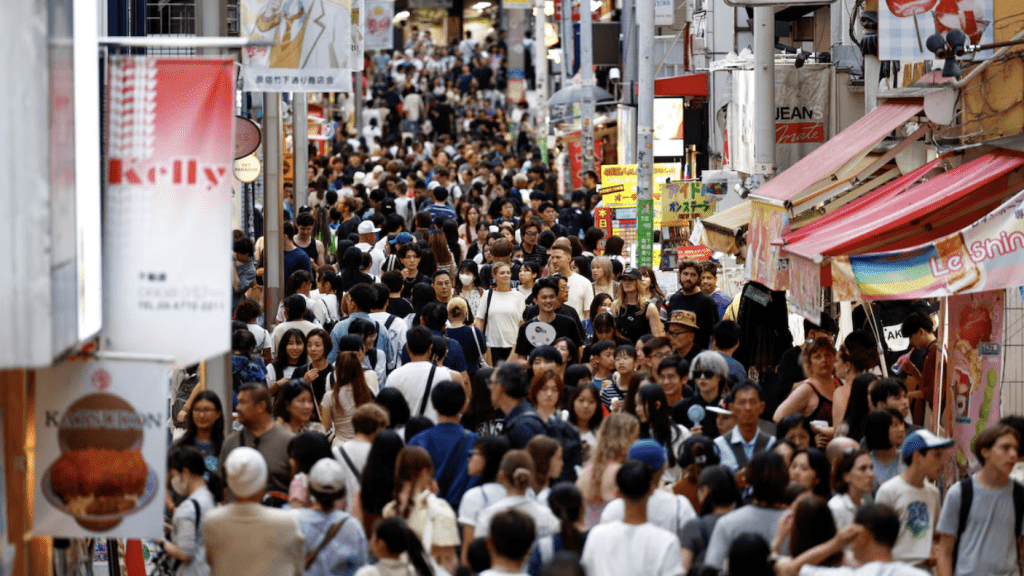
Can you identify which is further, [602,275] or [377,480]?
[602,275]

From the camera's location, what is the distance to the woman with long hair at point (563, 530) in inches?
→ 253

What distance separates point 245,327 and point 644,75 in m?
9.17

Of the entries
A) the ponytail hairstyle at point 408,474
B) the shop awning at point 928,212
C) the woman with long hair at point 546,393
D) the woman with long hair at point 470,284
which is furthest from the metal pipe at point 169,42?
the woman with long hair at point 470,284

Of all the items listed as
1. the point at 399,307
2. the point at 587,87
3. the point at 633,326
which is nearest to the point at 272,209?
the point at 399,307

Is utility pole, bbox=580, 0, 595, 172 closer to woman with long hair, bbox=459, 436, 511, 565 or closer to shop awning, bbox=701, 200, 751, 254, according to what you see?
shop awning, bbox=701, 200, 751, 254

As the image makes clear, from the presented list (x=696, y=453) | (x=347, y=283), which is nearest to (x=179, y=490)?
(x=696, y=453)

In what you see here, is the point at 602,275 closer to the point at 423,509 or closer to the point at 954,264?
the point at 954,264

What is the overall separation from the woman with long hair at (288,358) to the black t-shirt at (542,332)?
5.77 ft

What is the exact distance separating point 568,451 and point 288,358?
3.23m

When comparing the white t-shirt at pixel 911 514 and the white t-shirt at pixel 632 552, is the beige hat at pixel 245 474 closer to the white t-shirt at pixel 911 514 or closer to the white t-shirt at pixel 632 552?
the white t-shirt at pixel 632 552

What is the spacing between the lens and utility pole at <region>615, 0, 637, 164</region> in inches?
1066

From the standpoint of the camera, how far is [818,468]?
716 cm

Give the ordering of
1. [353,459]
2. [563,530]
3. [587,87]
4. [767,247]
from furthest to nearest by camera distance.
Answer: [587,87] → [767,247] → [353,459] → [563,530]

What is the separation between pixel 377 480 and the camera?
7.18 m
